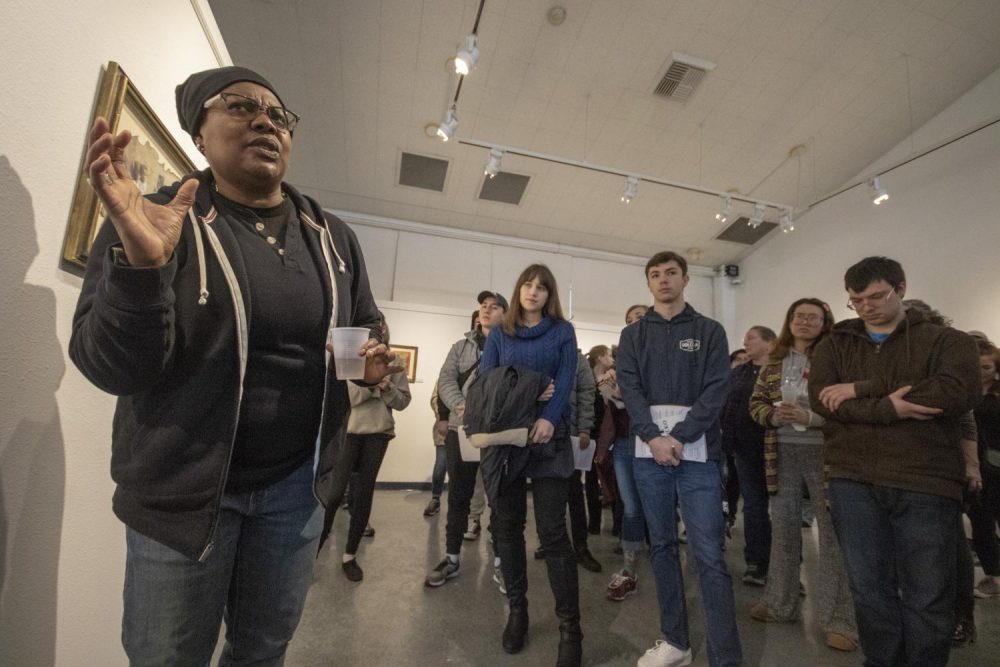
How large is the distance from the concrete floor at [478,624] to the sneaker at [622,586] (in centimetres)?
4

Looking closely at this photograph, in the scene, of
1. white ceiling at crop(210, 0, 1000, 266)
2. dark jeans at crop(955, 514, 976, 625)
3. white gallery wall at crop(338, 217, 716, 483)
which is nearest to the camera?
dark jeans at crop(955, 514, 976, 625)

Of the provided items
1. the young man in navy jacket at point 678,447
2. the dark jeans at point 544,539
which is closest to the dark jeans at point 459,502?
the dark jeans at point 544,539

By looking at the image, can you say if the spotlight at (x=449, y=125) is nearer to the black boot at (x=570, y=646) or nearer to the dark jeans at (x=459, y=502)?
the dark jeans at (x=459, y=502)

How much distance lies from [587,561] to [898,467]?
6.59 ft

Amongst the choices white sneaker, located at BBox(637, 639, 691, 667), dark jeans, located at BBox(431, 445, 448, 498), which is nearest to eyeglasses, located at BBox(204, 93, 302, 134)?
white sneaker, located at BBox(637, 639, 691, 667)

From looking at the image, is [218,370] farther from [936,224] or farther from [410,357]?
[936,224]

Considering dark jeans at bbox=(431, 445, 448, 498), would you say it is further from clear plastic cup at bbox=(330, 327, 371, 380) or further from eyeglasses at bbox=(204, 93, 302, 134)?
eyeglasses at bbox=(204, 93, 302, 134)

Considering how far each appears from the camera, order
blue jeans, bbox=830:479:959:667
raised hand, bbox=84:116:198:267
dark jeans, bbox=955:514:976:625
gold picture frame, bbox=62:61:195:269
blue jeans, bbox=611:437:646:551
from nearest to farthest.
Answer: raised hand, bbox=84:116:198:267
gold picture frame, bbox=62:61:195:269
blue jeans, bbox=830:479:959:667
dark jeans, bbox=955:514:976:625
blue jeans, bbox=611:437:646:551

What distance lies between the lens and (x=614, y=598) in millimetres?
2475

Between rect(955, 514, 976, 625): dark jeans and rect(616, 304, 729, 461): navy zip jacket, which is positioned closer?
rect(616, 304, 729, 461): navy zip jacket

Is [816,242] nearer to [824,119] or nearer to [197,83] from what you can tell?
[824,119]

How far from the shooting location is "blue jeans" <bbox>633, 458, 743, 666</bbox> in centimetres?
166

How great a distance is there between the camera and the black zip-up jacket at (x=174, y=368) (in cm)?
70

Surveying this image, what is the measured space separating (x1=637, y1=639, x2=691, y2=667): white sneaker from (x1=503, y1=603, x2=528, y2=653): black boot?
49cm
